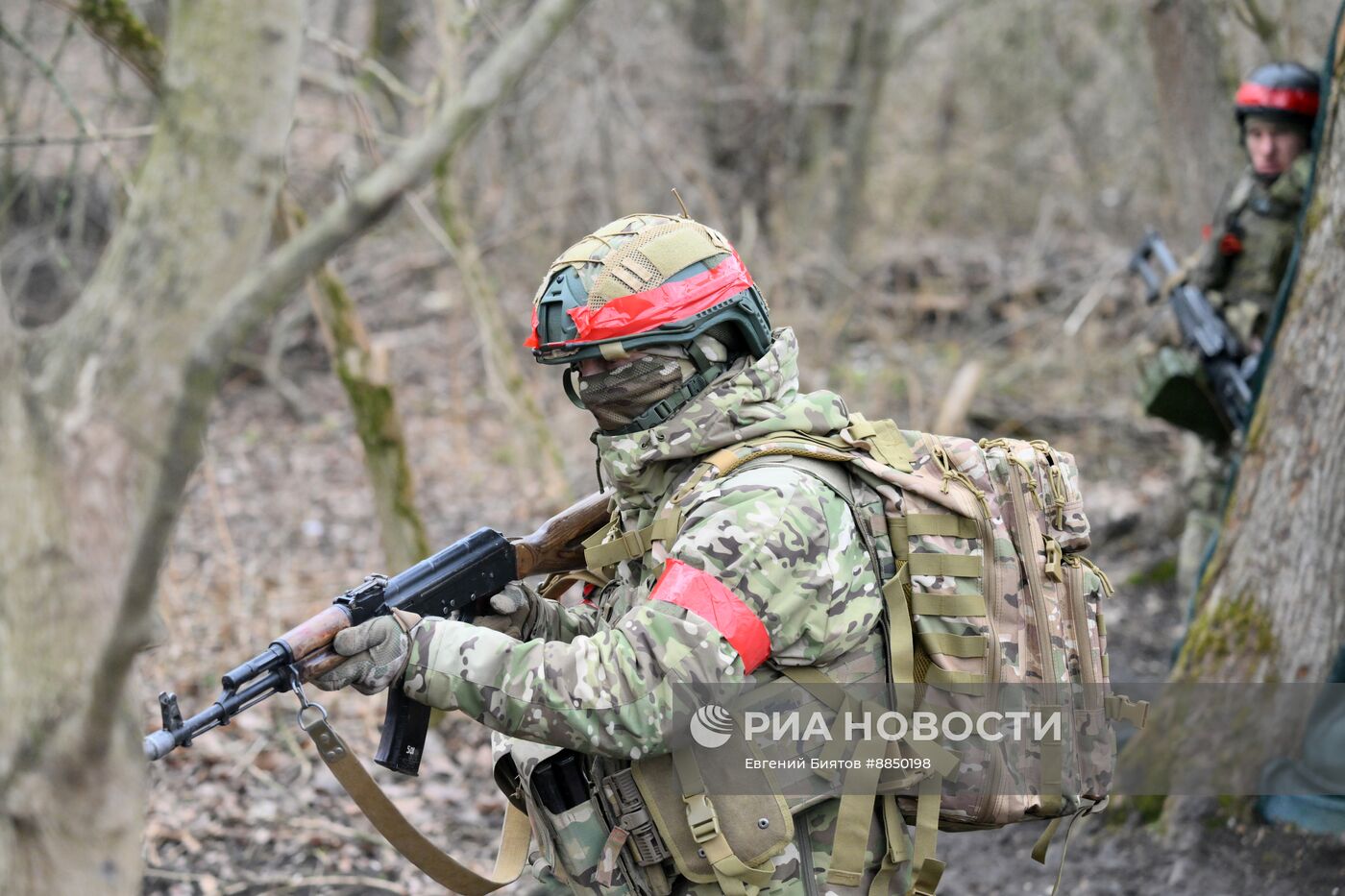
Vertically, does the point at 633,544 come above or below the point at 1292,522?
above

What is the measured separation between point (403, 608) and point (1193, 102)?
17.8ft

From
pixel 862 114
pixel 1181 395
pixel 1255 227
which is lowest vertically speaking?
pixel 1181 395

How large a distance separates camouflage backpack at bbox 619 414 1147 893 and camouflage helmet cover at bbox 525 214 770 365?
0.29m

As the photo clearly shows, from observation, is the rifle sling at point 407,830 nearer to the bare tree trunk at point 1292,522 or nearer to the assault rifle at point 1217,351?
the bare tree trunk at point 1292,522

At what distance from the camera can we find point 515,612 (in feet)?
9.34

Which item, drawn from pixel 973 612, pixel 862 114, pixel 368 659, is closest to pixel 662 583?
pixel 368 659

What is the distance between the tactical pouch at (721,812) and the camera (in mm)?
2377

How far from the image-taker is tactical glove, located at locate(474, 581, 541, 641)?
2.80 m

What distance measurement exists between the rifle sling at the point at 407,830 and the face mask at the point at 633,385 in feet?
2.87

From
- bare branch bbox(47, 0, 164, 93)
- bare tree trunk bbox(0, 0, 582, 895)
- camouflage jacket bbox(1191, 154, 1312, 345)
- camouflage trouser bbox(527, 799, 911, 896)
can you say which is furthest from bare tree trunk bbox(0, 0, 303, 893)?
camouflage jacket bbox(1191, 154, 1312, 345)

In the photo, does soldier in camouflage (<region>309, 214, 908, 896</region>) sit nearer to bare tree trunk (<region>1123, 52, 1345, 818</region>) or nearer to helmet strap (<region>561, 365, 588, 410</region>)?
helmet strap (<region>561, 365, 588, 410</region>)

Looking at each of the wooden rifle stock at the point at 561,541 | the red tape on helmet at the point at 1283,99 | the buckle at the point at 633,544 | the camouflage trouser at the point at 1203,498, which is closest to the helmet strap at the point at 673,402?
the buckle at the point at 633,544

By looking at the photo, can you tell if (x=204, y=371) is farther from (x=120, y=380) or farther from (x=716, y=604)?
(x=716, y=604)

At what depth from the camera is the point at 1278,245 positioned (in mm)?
5336
